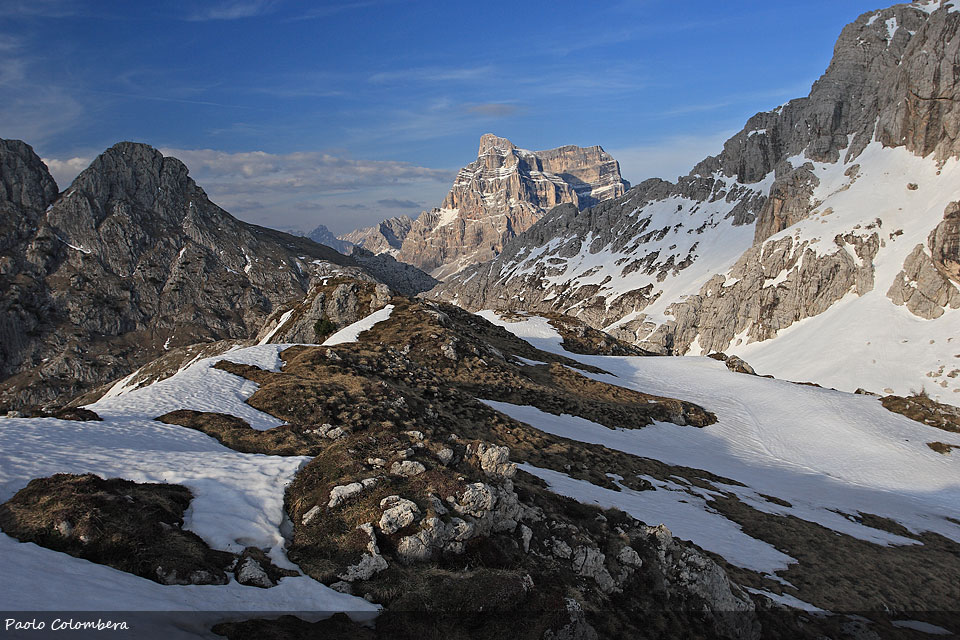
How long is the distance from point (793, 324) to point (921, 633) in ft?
446

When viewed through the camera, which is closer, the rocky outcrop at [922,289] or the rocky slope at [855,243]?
the rocky outcrop at [922,289]

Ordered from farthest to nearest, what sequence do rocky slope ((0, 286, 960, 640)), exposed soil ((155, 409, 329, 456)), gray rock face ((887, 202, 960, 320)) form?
gray rock face ((887, 202, 960, 320)) < exposed soil ((155, 409, 329, 456)) < rocky slope ((0, 286, 960, 640))

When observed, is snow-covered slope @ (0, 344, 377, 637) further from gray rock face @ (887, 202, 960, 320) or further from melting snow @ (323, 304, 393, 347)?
gray rock face @ (887, 202, 960, 320)

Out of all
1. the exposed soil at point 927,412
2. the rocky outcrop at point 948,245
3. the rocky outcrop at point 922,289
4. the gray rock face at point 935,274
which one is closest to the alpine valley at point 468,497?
the exposed soil at point 927,412

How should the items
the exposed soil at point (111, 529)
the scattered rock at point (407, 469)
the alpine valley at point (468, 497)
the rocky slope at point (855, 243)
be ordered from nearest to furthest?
1. the exposed soil at point (111, 529)
2. the alpine valley at point (468, 497)
3. the scattered rock at point (407, 469)
4. the rocky slope at point (855, 243)

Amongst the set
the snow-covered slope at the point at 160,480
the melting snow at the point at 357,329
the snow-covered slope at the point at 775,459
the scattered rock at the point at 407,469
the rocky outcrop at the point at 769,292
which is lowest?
the snow-covered slope at the point at 775,459

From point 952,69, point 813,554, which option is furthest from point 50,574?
point 952,69

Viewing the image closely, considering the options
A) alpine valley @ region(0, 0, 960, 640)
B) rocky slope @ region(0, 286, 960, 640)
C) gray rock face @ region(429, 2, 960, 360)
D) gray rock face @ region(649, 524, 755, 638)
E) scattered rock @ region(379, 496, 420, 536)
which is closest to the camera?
alpine valley @ region(0, 0, 960, 640)

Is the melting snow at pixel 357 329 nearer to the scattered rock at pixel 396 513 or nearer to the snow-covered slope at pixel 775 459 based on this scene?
the snow-covered slope at pixel 775 459

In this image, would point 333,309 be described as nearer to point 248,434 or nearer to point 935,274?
point 248,434

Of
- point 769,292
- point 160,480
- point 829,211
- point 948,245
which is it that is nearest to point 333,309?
point 160,480

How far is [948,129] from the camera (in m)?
128

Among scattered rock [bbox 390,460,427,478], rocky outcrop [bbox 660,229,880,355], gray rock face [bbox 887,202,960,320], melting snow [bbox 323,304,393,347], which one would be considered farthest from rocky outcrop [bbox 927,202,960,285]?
scattered rock [bbox 390,460,427,478]

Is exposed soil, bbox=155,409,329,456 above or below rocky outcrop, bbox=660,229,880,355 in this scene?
below
